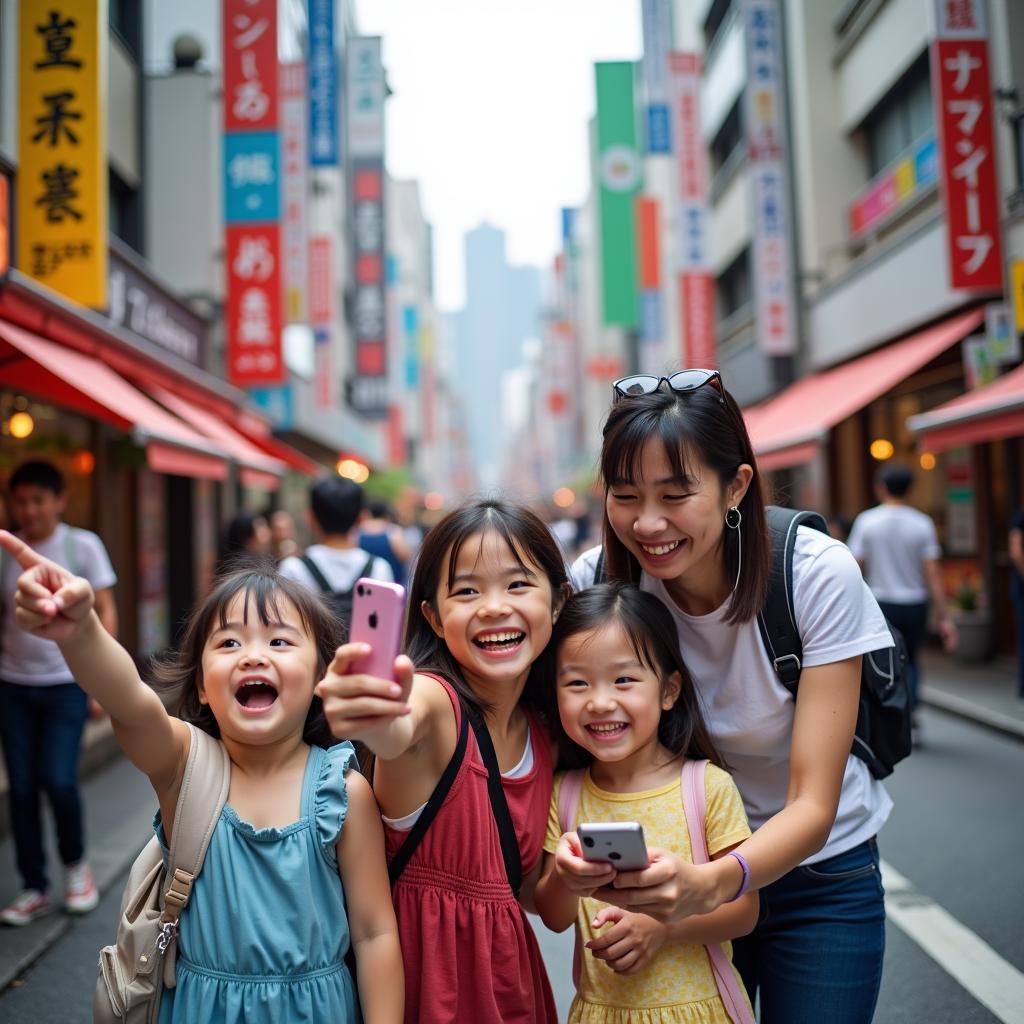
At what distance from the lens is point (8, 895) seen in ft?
15.6

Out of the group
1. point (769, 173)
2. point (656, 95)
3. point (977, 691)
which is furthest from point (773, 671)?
point (656, 95)

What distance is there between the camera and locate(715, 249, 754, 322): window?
2002 centimetres

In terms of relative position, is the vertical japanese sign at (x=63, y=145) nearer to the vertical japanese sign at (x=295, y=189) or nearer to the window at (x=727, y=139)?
the vertical japanese sign at (x=295, y=189)

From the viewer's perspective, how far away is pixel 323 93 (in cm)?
1357

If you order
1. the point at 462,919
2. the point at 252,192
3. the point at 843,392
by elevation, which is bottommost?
the point at 462,919

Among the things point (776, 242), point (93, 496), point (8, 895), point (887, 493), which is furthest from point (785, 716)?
point (776, 242)

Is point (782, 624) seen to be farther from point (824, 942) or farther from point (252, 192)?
point (252, 192)

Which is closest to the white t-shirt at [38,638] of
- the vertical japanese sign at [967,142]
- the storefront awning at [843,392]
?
the storefront awning at [843,392]

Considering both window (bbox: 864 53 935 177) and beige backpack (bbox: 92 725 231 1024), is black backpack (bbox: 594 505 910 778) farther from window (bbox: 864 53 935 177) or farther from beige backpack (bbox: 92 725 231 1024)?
window (bbox: 864 53 935 177)

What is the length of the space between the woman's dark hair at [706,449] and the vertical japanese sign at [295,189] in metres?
12.4

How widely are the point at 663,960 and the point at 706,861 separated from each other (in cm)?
21

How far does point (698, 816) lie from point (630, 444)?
76cm

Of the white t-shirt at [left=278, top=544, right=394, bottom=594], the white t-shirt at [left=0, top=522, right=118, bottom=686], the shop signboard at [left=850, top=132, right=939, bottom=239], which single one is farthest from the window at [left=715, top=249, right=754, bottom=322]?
the white t-shirt at [left=0, top=522, right=118, bottom=686]

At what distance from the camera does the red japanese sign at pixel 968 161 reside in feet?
31.4
